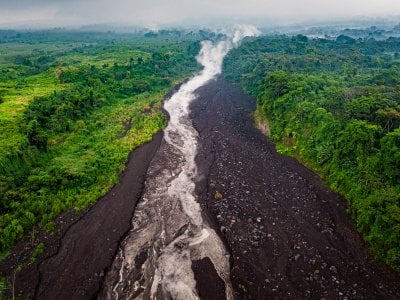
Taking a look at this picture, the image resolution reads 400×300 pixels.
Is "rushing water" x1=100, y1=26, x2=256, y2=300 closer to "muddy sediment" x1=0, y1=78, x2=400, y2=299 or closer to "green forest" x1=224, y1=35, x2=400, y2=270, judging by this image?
"muddy sediment" x1=0, y1=78, x2=400, y2=299

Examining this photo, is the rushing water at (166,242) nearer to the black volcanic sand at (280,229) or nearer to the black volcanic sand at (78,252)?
the black volcanic sand at (78,252)

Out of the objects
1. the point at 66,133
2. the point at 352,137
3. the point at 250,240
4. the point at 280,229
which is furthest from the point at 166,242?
the point at 66,133

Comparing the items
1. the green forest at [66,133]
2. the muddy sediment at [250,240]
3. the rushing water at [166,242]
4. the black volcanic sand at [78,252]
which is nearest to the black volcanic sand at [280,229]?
the muddy sediment at [250,240]

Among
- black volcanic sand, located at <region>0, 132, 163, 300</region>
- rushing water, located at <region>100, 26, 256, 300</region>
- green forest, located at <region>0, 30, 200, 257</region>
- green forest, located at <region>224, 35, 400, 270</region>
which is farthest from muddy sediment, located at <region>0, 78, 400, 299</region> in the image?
green forest, located at <region>0, 30, 200, 257</region>

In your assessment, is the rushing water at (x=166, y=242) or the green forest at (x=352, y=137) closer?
the rushing water at (x=166, y=242)

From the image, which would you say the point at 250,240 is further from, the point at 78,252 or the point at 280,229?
the point at 78,252

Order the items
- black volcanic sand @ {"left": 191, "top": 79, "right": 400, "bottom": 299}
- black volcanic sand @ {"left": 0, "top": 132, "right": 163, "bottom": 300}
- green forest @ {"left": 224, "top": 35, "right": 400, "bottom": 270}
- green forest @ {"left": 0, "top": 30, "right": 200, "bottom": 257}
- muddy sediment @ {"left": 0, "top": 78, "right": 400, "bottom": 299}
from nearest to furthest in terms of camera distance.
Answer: black volcanic sand @ {"left": 0, "top": 132, "right": 163, "bottom": 300}
muddy sediment @ {"left": 0, "top": 78, "right": 400, "bottom": 299}
black volcanic sand @ {"left": 191, "top": 79, "right": 400, "bottom": 299}
green forest @ {"left": 224, "top": 35, "right": 400, "bottom": 270}
green forest @ {"left": 0, "top": 30, "right": 200, "bottom": 257}
